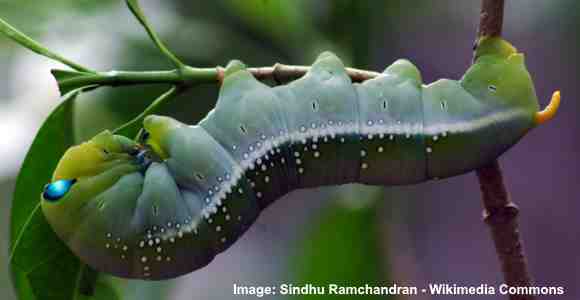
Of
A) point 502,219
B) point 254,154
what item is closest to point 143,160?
point 254,154

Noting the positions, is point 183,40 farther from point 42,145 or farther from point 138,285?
point 42,145

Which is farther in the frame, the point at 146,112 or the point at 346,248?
the point at 346,248

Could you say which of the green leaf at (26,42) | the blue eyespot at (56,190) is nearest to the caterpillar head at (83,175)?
the blue eyespot at (56,190)

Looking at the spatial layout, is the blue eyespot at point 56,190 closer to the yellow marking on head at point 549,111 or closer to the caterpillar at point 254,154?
the caterpillar at point 254,154

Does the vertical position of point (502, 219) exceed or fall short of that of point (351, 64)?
it falls short

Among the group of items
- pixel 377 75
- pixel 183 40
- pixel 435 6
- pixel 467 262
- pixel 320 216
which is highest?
pixel 435 6


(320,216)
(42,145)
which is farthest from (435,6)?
(42,145)

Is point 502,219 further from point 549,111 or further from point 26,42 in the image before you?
point 26,42
